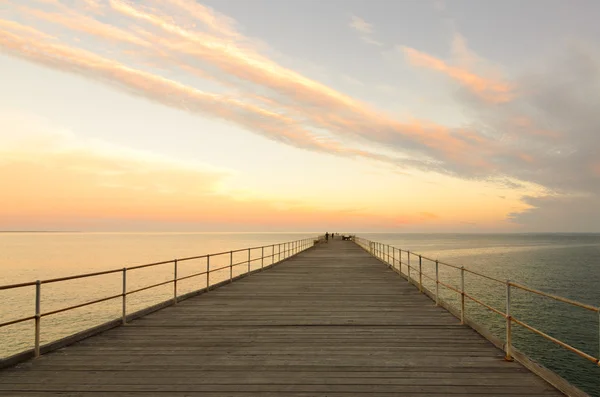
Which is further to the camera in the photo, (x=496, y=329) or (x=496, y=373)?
(x=496, y=329)

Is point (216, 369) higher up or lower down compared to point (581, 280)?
higher up

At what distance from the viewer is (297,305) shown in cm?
1101

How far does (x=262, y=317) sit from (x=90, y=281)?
5170 cm

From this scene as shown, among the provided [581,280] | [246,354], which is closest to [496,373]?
[246,354]

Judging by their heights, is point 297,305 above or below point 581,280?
above

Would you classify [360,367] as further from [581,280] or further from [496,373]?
[581,280]

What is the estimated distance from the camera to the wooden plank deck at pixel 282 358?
5156 millimetres

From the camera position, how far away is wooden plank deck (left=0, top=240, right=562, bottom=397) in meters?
5.16

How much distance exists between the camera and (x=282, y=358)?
251 inches

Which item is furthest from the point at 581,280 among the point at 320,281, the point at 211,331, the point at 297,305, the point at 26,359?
the point at 26,359

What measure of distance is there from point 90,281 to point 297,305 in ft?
167

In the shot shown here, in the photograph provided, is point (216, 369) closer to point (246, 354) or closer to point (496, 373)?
point (246, 354)

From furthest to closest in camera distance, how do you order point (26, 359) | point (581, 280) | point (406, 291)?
1. point (581, 280)
2. point (406, 291)
3. point (26, 359)

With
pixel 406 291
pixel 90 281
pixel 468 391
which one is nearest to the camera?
pixel 468 391
